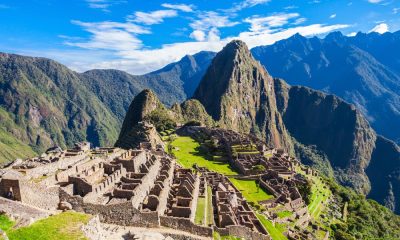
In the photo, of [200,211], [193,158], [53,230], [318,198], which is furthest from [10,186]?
[318,198]

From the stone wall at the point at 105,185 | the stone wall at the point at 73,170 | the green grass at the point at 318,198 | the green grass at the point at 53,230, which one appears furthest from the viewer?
the green grass at the point at 318,198

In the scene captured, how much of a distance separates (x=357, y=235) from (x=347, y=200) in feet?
89.9

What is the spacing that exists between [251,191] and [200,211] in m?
31.1

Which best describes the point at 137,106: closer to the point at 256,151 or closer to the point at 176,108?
the point at 176,108

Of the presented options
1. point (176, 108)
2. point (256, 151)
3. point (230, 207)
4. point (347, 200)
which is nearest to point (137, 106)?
point (176, 108)

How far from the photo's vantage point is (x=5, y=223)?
1997 cm

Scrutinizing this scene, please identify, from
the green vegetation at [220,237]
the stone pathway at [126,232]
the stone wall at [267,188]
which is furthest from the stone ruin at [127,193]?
the stone wall at [267,188]

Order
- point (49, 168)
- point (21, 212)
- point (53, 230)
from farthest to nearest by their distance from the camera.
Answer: point (49, 168) < point (21, 212) < point (53, 230)

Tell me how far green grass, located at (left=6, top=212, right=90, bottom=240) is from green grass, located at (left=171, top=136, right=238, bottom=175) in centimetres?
4791

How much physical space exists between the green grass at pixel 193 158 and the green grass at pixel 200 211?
29667mm

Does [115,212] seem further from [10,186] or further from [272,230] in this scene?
[272,230]

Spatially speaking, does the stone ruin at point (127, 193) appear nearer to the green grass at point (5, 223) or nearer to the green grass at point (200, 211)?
the green grass at point (200, 211)

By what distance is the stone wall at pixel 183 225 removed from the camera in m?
29.9

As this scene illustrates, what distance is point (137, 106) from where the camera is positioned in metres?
178
